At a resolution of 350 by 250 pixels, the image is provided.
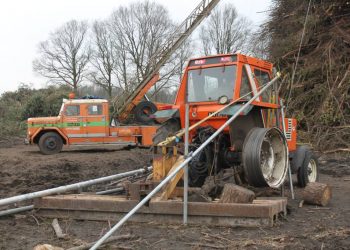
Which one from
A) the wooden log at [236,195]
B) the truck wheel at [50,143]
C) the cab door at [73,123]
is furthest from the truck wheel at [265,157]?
the truck wheel at [50,143]

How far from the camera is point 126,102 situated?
22.3 m

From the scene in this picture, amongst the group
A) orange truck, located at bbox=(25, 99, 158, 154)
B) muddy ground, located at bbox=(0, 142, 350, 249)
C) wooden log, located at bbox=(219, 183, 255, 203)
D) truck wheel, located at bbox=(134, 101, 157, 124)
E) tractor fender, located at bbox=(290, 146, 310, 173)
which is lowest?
muddy ground, located at bbox=(0, 142, 350, 249)

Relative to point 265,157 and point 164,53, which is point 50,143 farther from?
point 265,157

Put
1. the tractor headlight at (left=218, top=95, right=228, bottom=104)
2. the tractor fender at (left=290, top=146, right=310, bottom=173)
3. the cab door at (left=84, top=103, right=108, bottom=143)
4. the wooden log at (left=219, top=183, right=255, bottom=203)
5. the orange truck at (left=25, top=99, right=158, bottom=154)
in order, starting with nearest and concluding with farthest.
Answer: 1. the wooden log at (left=219, top=183, right=255, bottom=203)
2. the tractor headlight at (left=218, top=95, right=228, bottom=104)
3. the tractor fender at (left=290, top=146, right=310, bottom=173)
4. the orange truck at (left=25, top=99, right=158, bottom=154)
5. the cab door at (left=84, top=103, right=108, bottom=143)

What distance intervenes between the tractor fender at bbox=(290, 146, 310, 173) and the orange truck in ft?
34.0

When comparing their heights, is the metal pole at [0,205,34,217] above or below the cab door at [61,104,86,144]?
below

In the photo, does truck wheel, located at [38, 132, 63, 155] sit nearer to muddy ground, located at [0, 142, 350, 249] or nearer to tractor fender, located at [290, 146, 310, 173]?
muddy ground, located at [0, 142, 350, 249]

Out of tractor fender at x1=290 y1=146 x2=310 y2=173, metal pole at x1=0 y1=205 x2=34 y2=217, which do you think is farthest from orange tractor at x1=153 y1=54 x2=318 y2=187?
metal pole at x1=0 y1=205 x2=34 y2=217

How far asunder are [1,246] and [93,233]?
44.6 inches

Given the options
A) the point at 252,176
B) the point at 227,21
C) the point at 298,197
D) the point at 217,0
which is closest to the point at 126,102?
the point at 217,0

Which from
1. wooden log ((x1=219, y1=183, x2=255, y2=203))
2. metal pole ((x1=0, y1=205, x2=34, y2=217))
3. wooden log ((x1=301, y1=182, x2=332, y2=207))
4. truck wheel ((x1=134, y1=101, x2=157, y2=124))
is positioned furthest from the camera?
truck wheel ((x1=134, y1=101, x2=157, y2=124))

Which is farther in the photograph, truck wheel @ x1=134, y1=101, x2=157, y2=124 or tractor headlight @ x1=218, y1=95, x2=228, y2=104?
truck wheel @ x1=134, y1=101, x2=157, y2=124

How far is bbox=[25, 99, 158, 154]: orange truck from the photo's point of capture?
18359mm

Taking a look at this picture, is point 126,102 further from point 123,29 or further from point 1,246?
point 123,29
